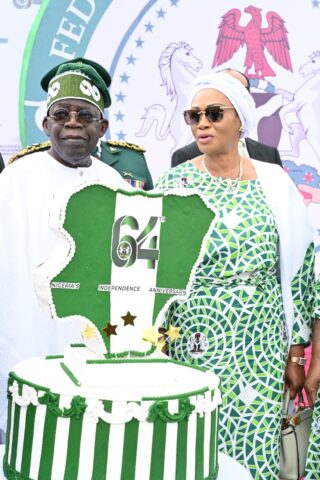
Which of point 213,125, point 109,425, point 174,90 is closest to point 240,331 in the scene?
point 213,125

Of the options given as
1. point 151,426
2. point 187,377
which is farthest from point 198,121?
point 151,426

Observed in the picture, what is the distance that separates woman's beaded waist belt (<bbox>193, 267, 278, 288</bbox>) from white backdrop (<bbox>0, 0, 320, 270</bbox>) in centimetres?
256

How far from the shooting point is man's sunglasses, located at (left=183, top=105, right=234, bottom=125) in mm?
3168

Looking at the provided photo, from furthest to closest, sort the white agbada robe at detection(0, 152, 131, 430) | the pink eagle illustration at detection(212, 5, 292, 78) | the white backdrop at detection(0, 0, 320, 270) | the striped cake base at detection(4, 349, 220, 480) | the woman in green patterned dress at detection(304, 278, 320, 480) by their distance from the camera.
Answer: the pink eagle illustration at detection(212, 5, 292, 78) → the white backdrop at detection(0, 0, 320, 270) → the woman in green patterned dress at detection(304, 278, 320, 480) → the white agbada robe at detection(0, 152, 131, 430) → the striped cake base at detection(4, 349, 220, 480)

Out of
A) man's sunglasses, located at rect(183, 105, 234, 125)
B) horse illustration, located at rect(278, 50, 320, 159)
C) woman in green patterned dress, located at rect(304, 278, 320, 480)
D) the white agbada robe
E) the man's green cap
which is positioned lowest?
woman in green patterned dress, located at rect(304, 278, 320, 480)

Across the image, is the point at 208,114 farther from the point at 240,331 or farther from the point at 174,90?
the point at 174,90

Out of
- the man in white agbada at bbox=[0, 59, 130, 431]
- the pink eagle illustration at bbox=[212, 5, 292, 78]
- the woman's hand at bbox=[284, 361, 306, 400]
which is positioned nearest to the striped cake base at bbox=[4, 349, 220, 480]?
the man in white agbada at bbox=[0, 59, 130, 431]

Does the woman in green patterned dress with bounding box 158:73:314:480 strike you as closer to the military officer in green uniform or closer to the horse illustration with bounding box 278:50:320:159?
the military officer in green uniform

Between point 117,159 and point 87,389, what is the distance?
7.73ft

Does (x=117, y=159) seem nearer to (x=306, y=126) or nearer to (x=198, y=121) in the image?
(x=198, y=121)

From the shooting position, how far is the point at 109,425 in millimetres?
2043

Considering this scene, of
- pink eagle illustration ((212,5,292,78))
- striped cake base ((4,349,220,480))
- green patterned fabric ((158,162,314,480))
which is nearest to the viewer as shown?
striped cake base ((4,349,220,480))

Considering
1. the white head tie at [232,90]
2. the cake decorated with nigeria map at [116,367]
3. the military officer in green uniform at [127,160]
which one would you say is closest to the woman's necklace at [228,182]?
the white head tie at [232,90]

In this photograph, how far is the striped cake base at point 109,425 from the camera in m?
2.04
